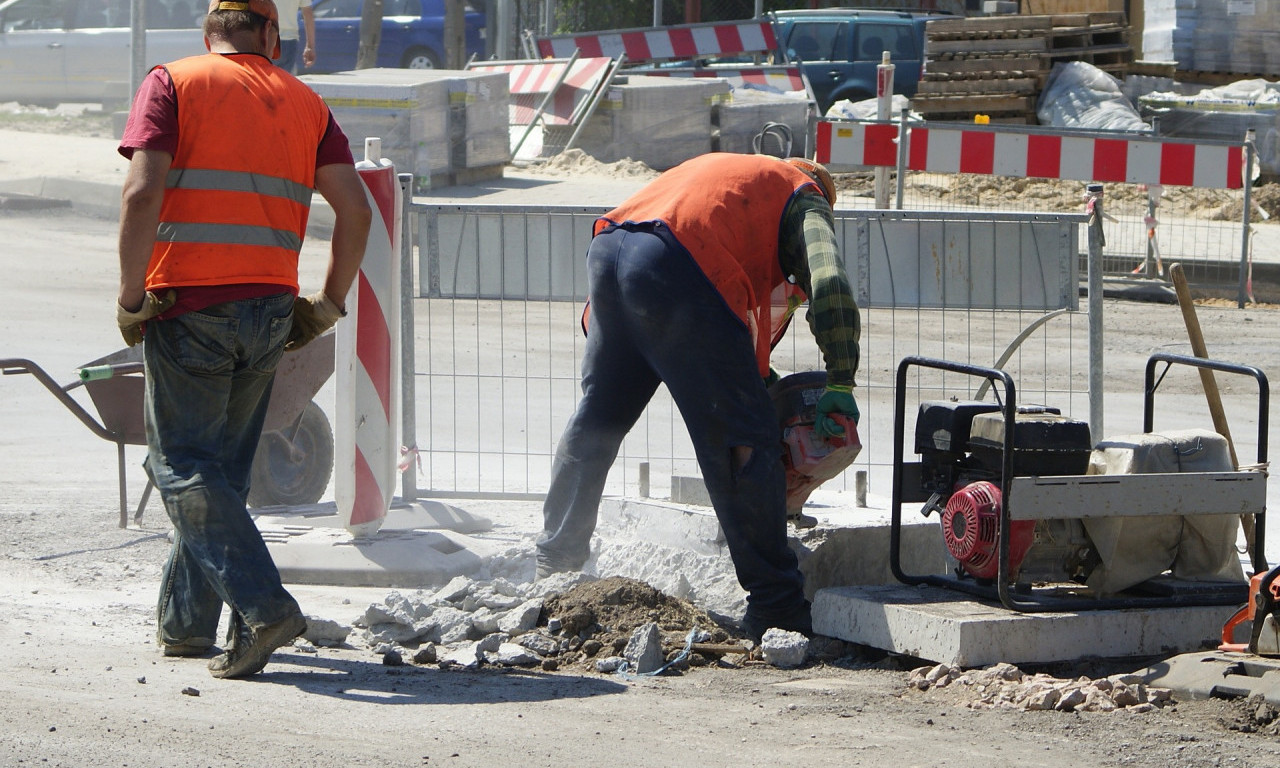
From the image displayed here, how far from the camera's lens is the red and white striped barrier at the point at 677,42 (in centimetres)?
2364

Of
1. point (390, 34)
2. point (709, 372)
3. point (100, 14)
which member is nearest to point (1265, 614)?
point (709, 372)

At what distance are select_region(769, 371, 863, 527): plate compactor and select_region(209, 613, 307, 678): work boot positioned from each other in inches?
63.6

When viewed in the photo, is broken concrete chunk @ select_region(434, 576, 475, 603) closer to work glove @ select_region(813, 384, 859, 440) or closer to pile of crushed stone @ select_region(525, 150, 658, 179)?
work glove @ select_region(813, 384, 859, 440)

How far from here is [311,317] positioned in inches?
181

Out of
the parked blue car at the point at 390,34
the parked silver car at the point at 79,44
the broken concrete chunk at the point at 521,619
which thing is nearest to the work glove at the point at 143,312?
the broken concrete chunk at the point at 521,619

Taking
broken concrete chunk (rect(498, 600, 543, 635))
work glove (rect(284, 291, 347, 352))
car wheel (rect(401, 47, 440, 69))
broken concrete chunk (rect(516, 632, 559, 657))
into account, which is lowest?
broken concrete chunk (rect(516, 632, 559, 657))

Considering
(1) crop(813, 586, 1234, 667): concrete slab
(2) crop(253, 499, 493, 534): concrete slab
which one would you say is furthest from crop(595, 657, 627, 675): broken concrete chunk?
(2) crop(253, 499, 493, 534): concrete slab

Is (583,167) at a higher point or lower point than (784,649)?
higher

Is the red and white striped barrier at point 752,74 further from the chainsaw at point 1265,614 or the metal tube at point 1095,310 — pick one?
the chainsaw at point 1265,614

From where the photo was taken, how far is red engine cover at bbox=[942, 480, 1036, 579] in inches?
184

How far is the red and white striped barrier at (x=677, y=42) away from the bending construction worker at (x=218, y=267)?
769 inches

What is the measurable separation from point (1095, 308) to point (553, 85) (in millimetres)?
13730

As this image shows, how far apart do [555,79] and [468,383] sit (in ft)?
35.2

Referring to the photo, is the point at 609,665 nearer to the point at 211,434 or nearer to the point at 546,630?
the point at 546,630
